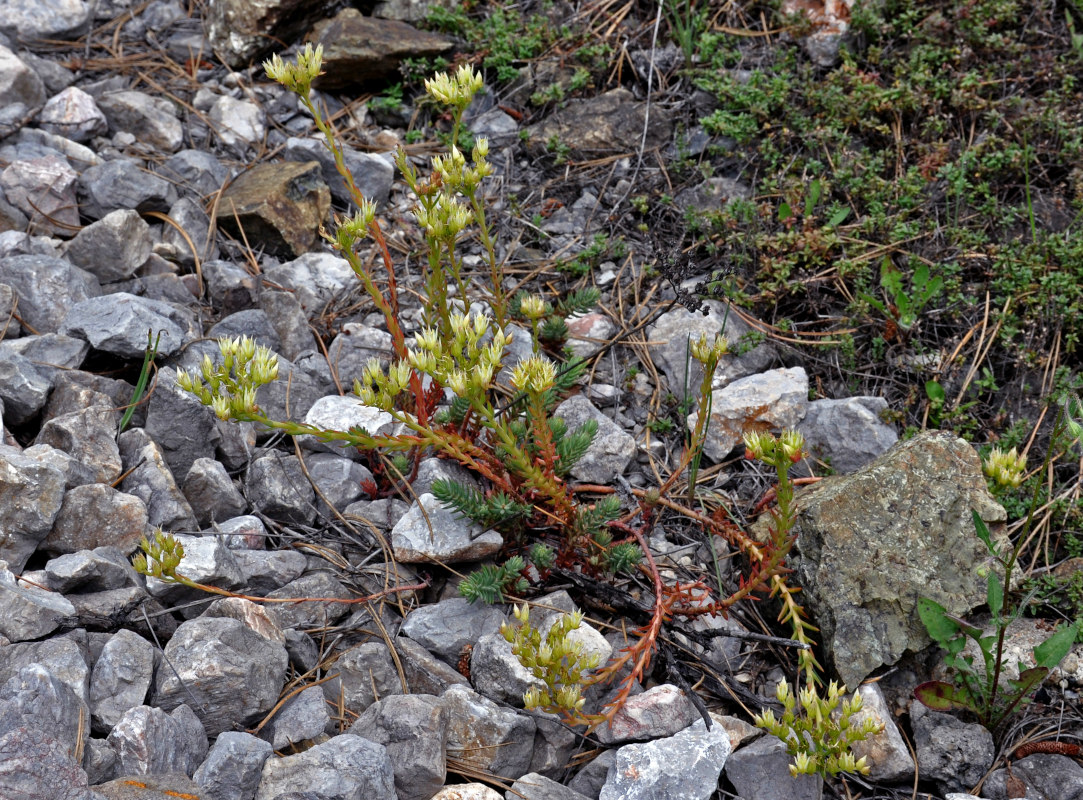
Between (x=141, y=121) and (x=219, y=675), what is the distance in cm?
353

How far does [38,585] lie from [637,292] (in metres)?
2.71

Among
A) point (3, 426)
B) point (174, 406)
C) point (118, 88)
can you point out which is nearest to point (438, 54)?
point (118, 88)

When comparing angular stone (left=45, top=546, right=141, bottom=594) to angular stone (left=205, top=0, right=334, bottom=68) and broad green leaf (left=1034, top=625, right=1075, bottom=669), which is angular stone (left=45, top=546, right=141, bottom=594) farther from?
angular stone (left=205, top=0, right=334, bottom=68)

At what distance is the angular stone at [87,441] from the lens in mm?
3012

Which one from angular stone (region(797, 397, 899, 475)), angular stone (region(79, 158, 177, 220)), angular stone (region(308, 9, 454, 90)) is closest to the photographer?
angular stone (region(797, 397, 899, 475))

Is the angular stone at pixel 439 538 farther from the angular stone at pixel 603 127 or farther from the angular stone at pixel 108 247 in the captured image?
the angular stone at pixel 603 127

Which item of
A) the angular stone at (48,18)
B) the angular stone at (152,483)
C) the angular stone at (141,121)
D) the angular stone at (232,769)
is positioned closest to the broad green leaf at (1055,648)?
the angular stone at (232,769)

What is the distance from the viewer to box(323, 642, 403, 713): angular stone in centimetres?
266

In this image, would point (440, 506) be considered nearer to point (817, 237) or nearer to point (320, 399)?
point (320, 399)

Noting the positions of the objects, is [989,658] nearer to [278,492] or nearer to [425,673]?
[425,673]

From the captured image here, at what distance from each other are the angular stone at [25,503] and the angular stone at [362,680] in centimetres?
103

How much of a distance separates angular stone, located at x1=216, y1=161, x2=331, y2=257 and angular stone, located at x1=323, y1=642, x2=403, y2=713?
2.33 meters

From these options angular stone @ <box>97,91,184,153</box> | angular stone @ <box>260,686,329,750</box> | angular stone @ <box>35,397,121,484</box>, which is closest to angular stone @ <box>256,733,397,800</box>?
angular stone @ <box>260,686,329,750</box>

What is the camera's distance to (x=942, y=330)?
3.97 meters
